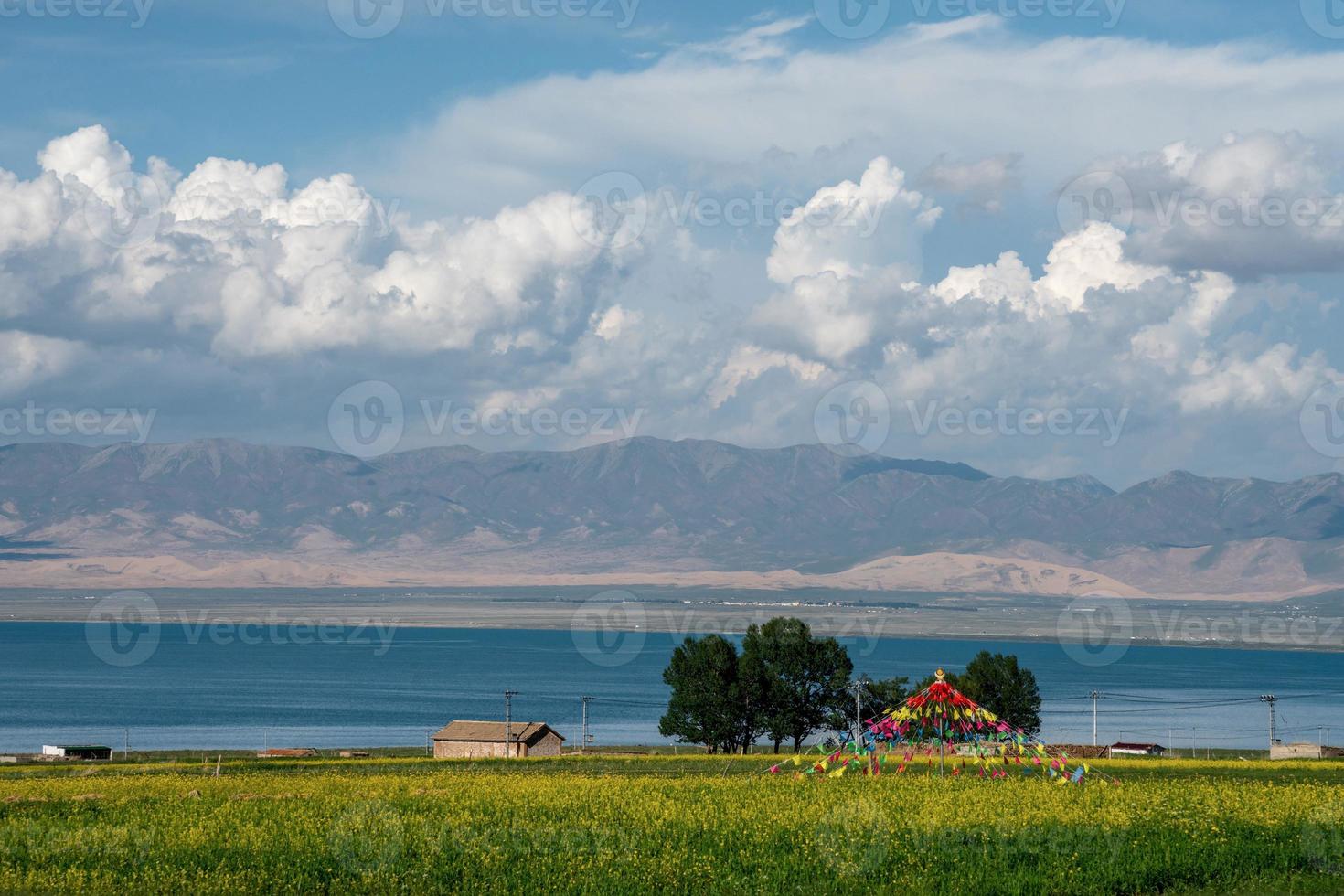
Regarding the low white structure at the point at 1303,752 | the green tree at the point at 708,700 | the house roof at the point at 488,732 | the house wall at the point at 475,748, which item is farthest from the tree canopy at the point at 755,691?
the low white structure at the point at 1303,752

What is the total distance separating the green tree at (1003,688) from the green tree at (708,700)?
691 inches

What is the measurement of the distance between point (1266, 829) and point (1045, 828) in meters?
7.42

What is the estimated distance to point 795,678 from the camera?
13650 cm

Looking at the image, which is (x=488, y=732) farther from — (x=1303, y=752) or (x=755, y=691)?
(x=1303, y=752)

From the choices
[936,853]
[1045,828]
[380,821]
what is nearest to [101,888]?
[380,821]

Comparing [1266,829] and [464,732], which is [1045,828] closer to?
[1266,829]

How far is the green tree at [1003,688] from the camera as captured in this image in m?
138

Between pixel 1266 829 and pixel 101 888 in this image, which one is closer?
pixel 101 888

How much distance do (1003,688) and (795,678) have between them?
801 inches

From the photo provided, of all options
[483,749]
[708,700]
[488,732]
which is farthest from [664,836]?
[708,700]

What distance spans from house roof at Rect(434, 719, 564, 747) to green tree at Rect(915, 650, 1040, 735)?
35642 millimetres

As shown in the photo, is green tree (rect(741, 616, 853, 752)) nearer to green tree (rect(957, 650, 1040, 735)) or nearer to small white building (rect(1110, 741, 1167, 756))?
green tree (rect(957, 650, 1040, 735))

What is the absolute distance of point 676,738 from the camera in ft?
605

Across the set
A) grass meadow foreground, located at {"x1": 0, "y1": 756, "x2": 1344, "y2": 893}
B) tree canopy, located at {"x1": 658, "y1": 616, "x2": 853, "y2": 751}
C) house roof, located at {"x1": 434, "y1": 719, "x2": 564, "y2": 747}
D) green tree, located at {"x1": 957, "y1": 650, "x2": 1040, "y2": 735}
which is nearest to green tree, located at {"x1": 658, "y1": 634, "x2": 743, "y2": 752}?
tree canopy, located at {"x1": 658, "y1": 616, "x2": 853, "y2": 751}
